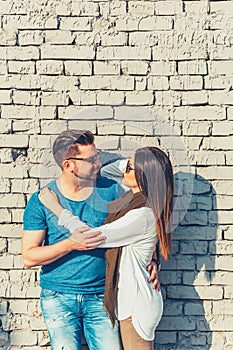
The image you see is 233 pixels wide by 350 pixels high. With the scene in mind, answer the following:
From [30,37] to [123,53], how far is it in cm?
55

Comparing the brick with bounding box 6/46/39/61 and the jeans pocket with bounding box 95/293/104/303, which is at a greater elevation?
the brick with bounding box 6/46/39/61

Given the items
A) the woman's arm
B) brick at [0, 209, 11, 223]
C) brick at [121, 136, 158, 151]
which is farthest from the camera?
brick at [0, 209, 11, 223]

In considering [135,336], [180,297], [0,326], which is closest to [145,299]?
[135,336]

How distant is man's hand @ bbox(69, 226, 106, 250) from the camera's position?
3410 millimetres

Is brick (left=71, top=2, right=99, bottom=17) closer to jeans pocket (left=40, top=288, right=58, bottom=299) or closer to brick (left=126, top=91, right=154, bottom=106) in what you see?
brick (left=126, top=91, right=154, bottom=106)

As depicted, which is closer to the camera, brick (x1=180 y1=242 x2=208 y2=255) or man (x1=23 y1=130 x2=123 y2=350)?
man (x1=23 y1=130 x2=123 y2=350)

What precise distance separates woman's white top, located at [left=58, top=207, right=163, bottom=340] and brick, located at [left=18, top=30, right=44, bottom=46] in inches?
41.3

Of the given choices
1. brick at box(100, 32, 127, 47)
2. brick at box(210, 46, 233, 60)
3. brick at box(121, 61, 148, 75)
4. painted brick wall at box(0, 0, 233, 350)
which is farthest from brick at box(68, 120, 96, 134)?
brick at box(210, 46, 233, 60)

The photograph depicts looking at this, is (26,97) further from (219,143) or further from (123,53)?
(219,143)

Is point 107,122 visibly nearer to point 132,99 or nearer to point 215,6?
point 132,99

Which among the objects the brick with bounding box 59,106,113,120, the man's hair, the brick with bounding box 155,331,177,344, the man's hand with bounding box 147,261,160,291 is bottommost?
the brick with bounding box 155,331,177,344

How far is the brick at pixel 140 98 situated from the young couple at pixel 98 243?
17.2 inches

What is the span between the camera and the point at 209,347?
154 inches

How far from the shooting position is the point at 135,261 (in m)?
3.48
